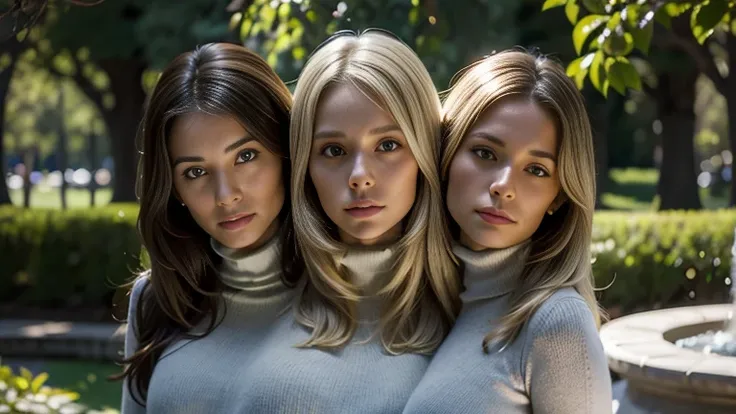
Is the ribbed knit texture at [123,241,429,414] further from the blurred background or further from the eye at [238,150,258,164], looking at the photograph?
the blurred background

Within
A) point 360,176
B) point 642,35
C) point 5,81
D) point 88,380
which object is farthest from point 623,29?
point 5,81

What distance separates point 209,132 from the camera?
8.16 feet

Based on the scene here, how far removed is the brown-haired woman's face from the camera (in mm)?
2486

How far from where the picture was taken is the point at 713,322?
6.28 metres

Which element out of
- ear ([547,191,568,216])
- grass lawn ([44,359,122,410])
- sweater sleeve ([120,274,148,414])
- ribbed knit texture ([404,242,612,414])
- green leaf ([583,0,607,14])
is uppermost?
green leaf ([583,0,607,14])

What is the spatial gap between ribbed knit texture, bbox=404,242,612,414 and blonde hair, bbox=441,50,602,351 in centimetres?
4

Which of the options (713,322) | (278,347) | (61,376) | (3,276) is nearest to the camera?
(278,347)

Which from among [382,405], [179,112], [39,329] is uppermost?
[179,112]

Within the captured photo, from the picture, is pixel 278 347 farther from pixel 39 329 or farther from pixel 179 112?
pixel 39 329

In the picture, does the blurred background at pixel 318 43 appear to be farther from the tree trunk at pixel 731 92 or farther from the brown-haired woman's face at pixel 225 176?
the brown-haired woman's face at pixel 225 176

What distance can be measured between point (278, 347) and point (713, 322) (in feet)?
14.4

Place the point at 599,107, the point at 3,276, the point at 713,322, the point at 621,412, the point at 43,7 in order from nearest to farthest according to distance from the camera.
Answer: the point at 43,7, the point at 621,412, the point at 713,322, the point at 3,276, the point at 599,107

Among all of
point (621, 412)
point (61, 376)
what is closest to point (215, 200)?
point (621, 412)

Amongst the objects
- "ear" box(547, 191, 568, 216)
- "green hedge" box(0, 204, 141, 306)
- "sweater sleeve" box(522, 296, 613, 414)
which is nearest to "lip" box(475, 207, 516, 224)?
"ear" box(547, 191, 568, 216)
